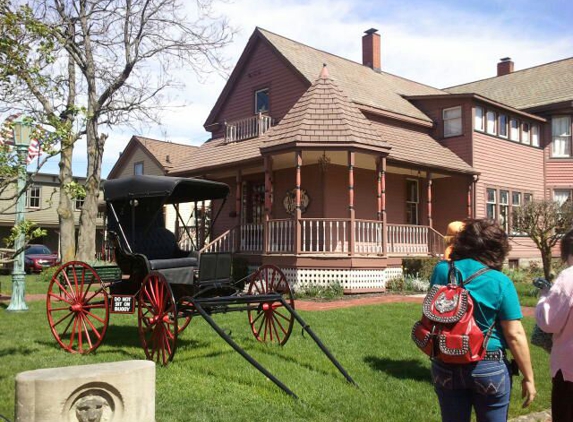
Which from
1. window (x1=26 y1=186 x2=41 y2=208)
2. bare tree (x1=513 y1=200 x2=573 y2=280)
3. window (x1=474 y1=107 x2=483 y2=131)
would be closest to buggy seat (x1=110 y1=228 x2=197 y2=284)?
bare tree (x1=513 y1=200 x2=573 y2=280)

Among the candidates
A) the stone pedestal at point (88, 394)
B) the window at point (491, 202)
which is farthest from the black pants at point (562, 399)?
the window at point (491, 202)

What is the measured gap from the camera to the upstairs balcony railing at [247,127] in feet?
63.2

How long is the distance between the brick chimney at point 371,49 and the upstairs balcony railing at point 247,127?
7963mm

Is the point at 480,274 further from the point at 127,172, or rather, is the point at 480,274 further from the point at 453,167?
the point at 127,172

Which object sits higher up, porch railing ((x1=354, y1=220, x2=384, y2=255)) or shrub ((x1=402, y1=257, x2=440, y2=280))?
porch railing ((x1=354, y1=220, x2=384, y2=255))

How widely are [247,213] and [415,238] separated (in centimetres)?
627

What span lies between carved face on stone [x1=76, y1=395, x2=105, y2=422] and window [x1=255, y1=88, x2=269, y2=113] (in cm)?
1749

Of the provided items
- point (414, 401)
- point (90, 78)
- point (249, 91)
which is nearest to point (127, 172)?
point (90, 78)

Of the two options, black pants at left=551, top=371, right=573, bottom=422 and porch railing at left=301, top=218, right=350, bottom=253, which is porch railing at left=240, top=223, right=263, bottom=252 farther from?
black pants at left=551, top=371, right=573, bottom=422

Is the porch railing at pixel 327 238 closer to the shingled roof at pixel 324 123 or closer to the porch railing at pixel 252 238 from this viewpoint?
the porch railing at pixel 252 238

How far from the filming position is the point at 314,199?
17484mm

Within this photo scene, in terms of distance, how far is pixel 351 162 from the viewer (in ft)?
47.5

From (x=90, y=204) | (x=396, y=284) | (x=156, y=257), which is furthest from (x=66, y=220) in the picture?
(x=156, y=257)

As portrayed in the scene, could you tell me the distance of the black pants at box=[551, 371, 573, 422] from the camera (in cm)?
335
